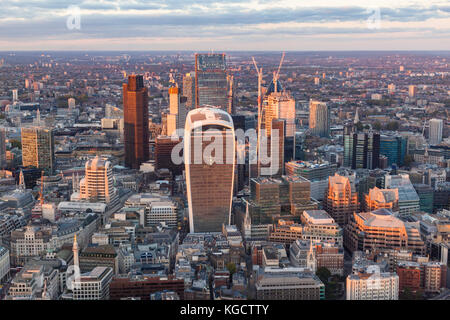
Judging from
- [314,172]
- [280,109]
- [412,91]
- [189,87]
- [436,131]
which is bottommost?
[314,172]

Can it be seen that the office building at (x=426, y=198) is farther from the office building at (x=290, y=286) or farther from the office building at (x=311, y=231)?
the office building at (x=290, y=286)

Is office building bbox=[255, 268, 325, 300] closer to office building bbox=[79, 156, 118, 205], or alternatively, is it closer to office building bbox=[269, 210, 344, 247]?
office building bbox=[269, 210, 344, 247]

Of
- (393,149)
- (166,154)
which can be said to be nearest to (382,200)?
(393,149)

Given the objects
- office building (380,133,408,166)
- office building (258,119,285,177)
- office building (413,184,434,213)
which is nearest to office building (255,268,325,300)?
office building (413,184,434,213)

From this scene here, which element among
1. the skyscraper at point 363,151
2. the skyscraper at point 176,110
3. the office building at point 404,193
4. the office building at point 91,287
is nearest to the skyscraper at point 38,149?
the skyscraper at point 176,110

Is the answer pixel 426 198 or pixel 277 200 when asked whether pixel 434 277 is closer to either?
pixel 277 200
